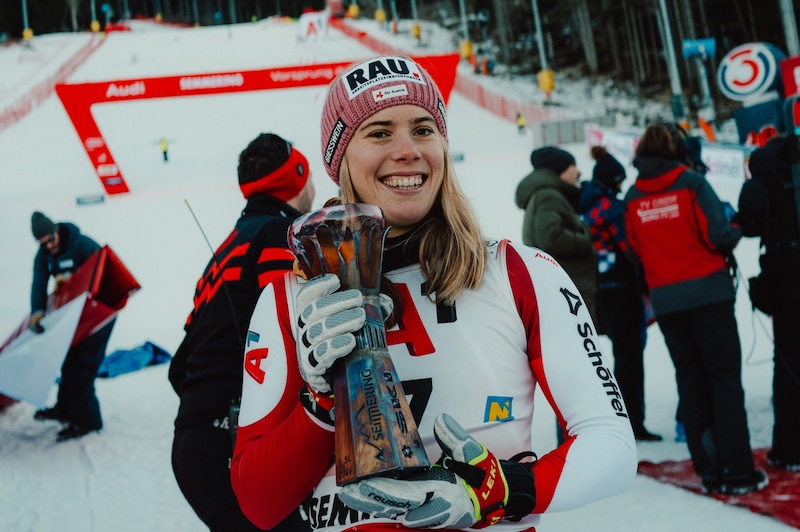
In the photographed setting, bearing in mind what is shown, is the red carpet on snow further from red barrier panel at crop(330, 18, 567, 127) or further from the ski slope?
red barrier panel at crop(330, 18, 567, 127)

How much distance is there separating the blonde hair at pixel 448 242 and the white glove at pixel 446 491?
14.2 inches

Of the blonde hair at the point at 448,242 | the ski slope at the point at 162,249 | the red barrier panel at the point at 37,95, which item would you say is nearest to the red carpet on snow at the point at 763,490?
the ski slope at the point at 162,249

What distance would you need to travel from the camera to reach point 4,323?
34.9 ft

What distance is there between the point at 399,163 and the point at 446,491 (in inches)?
27.2

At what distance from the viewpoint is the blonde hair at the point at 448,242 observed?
156 centimetres

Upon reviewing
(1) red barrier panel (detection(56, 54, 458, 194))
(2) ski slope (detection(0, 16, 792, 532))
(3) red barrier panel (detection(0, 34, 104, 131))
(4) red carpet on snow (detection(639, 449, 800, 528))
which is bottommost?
(4) red carpet on snow (detection(639, 449, 800, 528))

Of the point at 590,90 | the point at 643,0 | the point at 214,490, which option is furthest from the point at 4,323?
the point at 643,0

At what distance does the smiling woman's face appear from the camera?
5.31 feet

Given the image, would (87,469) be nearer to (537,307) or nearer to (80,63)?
(537,307)

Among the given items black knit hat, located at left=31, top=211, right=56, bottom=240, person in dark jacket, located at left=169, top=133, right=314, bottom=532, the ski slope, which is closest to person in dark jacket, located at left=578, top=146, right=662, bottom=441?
the ski slope

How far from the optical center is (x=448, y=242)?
162cm

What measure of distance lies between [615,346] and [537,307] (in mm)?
3708

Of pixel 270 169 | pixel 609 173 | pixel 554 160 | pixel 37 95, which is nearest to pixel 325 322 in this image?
pixel 270 169

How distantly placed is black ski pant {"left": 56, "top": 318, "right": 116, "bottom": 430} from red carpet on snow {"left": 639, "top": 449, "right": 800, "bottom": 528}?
13.4ft
